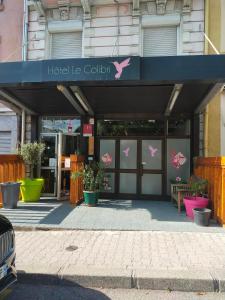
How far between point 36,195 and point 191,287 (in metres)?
5.95

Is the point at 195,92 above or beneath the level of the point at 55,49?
beneath

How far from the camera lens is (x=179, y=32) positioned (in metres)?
9.27

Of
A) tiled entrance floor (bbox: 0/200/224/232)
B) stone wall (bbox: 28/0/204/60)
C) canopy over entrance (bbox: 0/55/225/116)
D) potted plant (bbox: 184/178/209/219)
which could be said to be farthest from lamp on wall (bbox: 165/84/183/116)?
tiled entrance floor (bbox: 0/200/224/232)

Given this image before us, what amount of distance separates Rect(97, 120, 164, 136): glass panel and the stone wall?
2168mm

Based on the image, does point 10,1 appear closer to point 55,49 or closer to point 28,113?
point 55,49

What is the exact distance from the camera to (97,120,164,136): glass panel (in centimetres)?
952

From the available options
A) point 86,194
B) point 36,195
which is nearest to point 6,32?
point 36,195

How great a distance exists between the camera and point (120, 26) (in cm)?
941

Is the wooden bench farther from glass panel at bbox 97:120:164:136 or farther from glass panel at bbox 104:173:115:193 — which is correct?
glass panel at bbox 104:173:115:193

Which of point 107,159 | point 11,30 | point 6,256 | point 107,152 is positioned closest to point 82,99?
point 107,152

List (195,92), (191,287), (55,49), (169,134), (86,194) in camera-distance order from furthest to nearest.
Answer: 1. (55,49)
2. (169,134)
3. (86,194)
4. (195,92)
5. (191,287)

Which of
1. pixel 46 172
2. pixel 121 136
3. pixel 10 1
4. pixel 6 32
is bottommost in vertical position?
pixel 46 172

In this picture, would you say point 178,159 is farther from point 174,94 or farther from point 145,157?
point 174,94

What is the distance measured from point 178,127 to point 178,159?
40.5 inches
